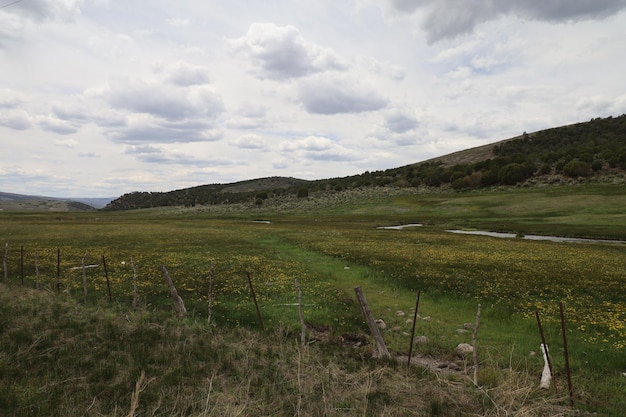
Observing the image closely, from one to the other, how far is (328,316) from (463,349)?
705cm

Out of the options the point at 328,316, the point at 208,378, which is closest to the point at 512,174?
the point at 328,316

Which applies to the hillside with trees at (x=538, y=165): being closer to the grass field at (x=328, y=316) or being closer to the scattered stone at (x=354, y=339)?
the grass field at (x=328, y=316)

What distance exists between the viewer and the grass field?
391 inches

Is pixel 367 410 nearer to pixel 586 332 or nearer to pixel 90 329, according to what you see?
pixel 90 329

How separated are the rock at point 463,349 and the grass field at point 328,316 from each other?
0.31 m

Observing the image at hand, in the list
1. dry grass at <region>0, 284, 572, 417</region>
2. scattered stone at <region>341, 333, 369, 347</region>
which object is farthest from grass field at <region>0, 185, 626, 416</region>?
scattered stone at <region>341, 333, 369, 347</region>

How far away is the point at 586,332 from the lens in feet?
55.4

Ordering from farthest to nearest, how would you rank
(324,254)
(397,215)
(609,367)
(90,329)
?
1. (397,215)
2. (324,254)
3. (90,329)
4. (609,367)

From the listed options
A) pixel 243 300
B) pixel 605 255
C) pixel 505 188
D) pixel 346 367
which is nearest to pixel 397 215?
pixel 505 188

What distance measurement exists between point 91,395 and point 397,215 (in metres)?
97.8

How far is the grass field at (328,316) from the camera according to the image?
32.6ft

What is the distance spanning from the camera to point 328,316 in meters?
19.8

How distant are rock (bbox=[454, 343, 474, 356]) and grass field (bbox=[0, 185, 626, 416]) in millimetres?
307

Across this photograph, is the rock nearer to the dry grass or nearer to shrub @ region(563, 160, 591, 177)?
the dry grass
